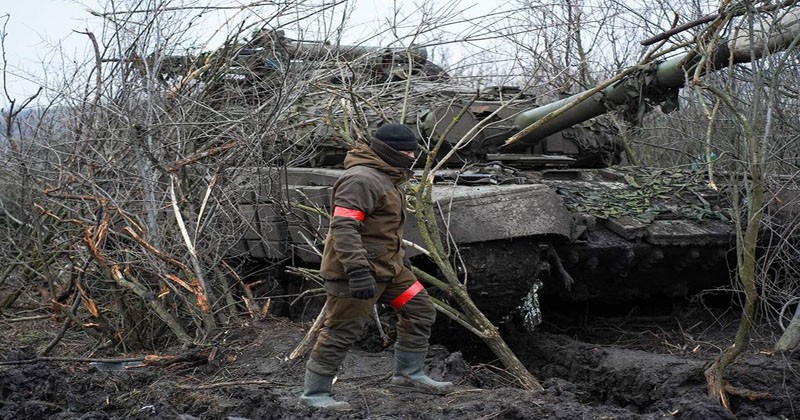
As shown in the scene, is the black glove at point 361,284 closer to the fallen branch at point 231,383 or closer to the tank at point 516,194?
the fallen branch at point 231,383

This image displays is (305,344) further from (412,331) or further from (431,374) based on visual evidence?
(412,331)

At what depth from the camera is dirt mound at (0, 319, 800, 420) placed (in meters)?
4.97

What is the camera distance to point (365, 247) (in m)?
5.03

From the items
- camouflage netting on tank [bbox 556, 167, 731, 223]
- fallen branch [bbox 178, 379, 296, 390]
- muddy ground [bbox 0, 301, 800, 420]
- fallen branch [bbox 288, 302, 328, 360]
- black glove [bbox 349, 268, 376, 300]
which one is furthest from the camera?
camouflage netting on tank [bbox 556, 167, 731, 223]

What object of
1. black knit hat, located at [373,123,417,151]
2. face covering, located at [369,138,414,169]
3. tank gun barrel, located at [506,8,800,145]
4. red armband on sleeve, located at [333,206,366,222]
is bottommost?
red armband on sleeve, located at [333,206,366,222]

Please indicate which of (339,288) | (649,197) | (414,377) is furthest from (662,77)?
(339,288)

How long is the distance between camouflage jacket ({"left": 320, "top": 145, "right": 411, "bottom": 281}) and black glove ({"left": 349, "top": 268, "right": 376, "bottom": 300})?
0.09ft

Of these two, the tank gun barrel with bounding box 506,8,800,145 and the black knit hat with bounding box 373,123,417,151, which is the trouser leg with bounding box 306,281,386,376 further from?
the tank gun barrel with bounding box 506,8,800,145

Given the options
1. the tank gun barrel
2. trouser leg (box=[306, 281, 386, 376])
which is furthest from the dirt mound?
the tank gun barrel

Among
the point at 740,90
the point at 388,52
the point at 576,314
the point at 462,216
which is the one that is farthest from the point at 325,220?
the point at 740,90

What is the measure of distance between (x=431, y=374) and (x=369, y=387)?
0.40m

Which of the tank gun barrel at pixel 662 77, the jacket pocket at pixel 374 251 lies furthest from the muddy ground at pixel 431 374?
the tank gun barrel at pixel 662 77

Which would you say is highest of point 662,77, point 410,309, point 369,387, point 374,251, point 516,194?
point 662,77

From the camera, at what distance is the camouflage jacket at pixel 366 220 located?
4800 millimetres
